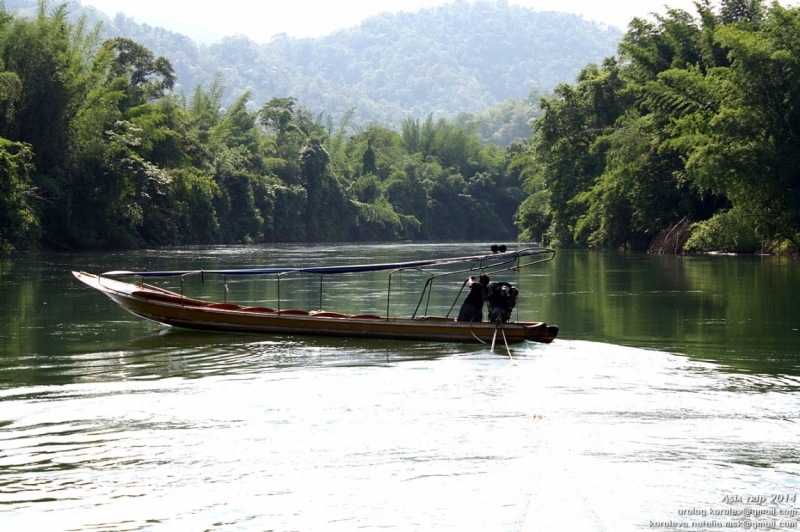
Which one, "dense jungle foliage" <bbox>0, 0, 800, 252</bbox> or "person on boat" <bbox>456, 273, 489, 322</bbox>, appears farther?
"dense jungle foliage" <bbox>0, 0, 800, 252</bbox>

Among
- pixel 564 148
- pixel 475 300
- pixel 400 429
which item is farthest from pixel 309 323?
pixel 564 148

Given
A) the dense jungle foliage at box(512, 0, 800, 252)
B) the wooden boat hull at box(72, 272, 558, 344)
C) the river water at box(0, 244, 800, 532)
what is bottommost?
the river water at box(0, 244, 800, 532)

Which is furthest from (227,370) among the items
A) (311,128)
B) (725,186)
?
(311,128)

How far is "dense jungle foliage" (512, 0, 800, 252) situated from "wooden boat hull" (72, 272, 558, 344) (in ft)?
89.1

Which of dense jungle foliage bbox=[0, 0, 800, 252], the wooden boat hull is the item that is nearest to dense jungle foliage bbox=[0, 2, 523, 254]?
dense jungle foliage bbox=[0, 0, 800, 252]

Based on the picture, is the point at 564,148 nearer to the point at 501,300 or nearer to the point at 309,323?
the point at 501,300

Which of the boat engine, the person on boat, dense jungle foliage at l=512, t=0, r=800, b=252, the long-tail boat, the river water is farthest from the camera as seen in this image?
dense jungle foliage at l=512, t=0, r=800, b=252

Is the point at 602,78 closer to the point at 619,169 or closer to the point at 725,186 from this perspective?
the point at 619,169

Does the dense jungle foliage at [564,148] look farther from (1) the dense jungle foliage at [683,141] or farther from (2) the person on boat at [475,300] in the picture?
(2) the person on boat at [475,300]

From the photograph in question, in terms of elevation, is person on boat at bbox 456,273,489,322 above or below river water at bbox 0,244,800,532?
above

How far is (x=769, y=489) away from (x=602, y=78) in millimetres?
56315

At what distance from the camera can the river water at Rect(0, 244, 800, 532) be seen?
8.16 meters

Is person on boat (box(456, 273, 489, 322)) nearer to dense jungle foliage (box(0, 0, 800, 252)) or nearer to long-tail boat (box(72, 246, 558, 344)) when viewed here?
long-tail boat (box(72, 246, 558, 344))

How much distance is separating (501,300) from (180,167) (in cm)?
5422
